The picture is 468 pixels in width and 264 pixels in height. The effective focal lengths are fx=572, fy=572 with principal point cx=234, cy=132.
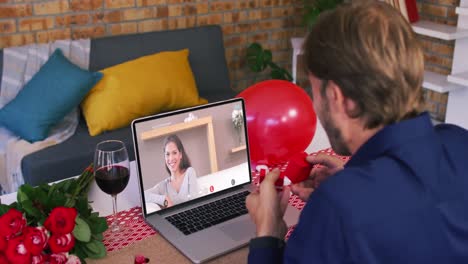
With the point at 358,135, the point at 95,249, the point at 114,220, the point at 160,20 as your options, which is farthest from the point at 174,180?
the point at 160,20

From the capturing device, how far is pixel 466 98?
3.49 metres

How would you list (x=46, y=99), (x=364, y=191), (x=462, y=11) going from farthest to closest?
(x=462, y=11) → (x=46, y=99) → (x=364, y=191)

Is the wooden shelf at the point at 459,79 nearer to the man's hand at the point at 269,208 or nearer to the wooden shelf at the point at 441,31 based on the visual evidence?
the wooden shelf at the point at 441,31

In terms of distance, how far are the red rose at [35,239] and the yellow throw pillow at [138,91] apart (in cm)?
183

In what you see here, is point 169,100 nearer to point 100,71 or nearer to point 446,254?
point 100,71

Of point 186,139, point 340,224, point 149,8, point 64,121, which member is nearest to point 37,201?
point 186,139

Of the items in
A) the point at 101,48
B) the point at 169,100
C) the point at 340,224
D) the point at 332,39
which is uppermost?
the point at 332,39

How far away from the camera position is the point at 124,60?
323cm

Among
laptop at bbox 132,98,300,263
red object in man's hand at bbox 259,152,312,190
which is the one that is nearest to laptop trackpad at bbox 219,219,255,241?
laptop at bbox 132,98,300,263

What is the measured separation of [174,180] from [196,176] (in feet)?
0.21

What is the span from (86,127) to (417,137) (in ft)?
7.57

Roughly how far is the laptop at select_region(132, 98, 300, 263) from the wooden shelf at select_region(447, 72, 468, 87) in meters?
2.07

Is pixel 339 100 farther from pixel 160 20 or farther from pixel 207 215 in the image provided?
pixel 160 20

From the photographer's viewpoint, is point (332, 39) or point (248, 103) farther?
point (248, 103)
